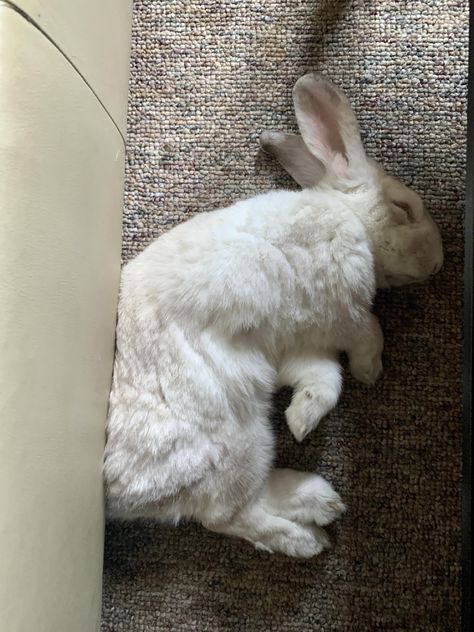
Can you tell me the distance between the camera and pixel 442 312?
1202 millimetres

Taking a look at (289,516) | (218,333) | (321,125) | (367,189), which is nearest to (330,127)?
(321,125)

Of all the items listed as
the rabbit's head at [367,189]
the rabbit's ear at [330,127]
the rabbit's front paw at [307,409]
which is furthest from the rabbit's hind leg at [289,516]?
the rabbit's ear at [330,127]

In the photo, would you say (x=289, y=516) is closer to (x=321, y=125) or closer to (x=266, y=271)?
(x=266, y=271)

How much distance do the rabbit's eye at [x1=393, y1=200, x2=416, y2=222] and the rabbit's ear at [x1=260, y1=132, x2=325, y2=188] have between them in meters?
0.16

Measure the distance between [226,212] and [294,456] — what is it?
48 centimetres

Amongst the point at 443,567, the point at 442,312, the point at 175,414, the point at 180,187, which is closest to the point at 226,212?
the point at 180,187

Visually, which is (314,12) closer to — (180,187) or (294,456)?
(180,187)

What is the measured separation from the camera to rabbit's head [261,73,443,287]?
42.8 inches

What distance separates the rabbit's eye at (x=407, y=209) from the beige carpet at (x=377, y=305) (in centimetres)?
13

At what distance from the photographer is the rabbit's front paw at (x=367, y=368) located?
3.76 feet

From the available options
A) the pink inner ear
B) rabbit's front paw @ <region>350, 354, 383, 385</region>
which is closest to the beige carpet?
rabbit's front paw @ <region>350, 354, 383, 385</region>

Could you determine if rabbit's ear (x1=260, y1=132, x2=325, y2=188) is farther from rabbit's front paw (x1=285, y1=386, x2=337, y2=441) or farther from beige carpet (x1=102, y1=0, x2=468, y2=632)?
rabbit's front paw (x1=285, y1=386, x2=337, y2=441)

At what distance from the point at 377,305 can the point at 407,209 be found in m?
0.20

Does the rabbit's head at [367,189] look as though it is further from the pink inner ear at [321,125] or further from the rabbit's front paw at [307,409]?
the rabbit's front paw at [307,409]
